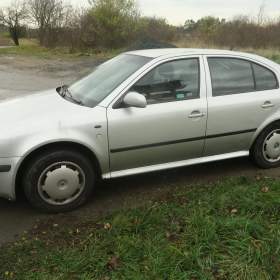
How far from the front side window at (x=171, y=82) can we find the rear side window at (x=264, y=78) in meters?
0.85

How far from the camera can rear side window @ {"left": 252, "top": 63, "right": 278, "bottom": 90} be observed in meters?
4.71

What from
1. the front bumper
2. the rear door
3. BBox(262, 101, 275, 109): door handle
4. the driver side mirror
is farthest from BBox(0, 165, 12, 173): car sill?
BBox(262, 101, 275, 109): door handle

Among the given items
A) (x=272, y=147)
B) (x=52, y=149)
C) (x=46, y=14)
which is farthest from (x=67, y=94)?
(x=46, y=14)

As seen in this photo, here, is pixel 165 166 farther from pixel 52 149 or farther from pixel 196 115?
pixel 52 149

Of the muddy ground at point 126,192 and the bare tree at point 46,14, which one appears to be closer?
the muddy ground at point 126,192

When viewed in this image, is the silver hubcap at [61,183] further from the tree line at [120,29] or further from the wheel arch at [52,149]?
the tree line at [120,29]

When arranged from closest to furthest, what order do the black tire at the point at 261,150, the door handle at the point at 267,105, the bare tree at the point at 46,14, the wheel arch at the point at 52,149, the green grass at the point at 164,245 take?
the green grass at the point at 164,245 < the wheel arch at the point at 52,149 < the door handle at the point at 267,105 < the black tire at the point at 261,150 < the bare tree at the point at 46,14

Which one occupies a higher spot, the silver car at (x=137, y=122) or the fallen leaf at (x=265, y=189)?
the silver car at (x=137, y=122)

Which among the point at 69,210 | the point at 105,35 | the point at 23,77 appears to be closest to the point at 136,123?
the point at 69,210

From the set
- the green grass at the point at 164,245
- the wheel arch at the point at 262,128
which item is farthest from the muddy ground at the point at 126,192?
the wheel arch at the point at 262,128

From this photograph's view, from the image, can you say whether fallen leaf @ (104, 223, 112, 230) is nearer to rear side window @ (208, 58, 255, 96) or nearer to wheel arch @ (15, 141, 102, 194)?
wheel arch @ (15, 141, 102, 194)

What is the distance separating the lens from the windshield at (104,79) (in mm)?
4086

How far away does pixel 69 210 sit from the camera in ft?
12.8

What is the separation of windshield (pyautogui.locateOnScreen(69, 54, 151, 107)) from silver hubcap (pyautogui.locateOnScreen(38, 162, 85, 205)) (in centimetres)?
72
